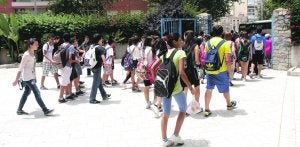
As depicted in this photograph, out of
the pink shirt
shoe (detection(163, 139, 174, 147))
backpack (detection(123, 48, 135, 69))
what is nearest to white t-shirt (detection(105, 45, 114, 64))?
backpack (detection(123, 48, 135, 69))

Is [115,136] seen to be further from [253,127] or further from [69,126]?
[253,127]

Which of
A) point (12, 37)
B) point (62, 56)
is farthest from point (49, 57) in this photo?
point (12, 37)

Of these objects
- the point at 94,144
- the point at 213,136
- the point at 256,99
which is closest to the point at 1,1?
the point at 94,144

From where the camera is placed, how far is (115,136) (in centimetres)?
665

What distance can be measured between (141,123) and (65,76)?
9.47ft

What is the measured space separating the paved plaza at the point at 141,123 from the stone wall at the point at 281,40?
5077mm

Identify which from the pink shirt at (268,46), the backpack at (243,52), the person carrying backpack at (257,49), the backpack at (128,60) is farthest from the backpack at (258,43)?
the backpack at (128,60)

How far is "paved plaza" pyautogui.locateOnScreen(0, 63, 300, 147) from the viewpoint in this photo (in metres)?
6.27

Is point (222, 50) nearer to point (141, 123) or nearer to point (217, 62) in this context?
point (217, 62)

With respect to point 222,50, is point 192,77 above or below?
below

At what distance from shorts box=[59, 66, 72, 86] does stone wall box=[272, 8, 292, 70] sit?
914cm

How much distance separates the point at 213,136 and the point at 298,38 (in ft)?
32.9

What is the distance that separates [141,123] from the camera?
7480mm

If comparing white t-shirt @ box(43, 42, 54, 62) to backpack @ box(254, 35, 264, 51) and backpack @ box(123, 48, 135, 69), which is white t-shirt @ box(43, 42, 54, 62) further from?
backpack @ box(254, 35, 264, 51)
